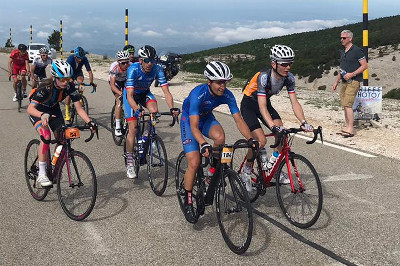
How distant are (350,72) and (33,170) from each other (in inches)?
278

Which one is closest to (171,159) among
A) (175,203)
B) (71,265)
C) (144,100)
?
(144,100)

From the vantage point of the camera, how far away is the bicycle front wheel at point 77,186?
554 cm

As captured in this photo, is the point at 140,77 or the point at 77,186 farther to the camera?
the point at 140,77

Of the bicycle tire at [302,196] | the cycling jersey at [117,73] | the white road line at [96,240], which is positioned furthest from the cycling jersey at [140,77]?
the bicycle tire at [302,196]

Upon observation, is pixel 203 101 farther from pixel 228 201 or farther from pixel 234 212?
pixel 234 212

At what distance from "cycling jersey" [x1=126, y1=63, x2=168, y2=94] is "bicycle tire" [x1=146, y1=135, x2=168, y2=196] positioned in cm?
107

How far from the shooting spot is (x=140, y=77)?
750cm

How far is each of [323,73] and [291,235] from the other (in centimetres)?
3010

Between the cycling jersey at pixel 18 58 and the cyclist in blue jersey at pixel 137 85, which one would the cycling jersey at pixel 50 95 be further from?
the cycling jersey at pixel 18 58

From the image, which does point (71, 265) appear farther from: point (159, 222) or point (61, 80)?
point (61, 80)

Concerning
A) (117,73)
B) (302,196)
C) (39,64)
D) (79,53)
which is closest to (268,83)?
(302,196)

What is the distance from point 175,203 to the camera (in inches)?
243

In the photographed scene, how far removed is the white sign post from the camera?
10.8 meters

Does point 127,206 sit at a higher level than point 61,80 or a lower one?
lower
